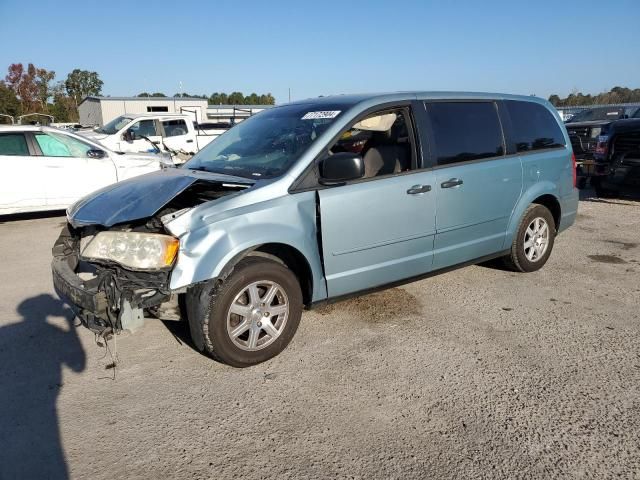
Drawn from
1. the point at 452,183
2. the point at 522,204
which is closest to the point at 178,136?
the point at 522,204

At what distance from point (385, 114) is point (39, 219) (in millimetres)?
7199

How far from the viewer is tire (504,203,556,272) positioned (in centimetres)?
491

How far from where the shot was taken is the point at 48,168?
8.16m

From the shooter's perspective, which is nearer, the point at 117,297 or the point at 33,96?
the point at 117,297

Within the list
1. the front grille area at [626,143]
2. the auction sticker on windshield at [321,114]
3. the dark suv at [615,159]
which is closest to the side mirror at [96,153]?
the auction sticker on windshield at [321,114]

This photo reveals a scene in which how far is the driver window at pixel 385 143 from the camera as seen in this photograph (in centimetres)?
392

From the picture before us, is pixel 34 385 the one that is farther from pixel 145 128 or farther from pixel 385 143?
pixel 145 128

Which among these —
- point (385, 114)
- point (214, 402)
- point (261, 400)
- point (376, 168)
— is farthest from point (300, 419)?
point (385, 114)

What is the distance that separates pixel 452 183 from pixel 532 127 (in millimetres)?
1531

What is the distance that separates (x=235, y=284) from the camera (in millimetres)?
3133

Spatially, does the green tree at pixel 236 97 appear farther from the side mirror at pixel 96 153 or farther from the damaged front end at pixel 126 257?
the damaged front end at pixel 126 257

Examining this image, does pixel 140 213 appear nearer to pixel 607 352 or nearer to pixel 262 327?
pixel 262 327

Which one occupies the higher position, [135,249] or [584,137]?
[135,249]

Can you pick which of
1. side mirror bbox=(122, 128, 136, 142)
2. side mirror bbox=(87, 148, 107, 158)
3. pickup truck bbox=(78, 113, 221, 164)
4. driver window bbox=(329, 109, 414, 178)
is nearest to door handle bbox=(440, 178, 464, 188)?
driver window bbox=(329, 109, 414, 178)
